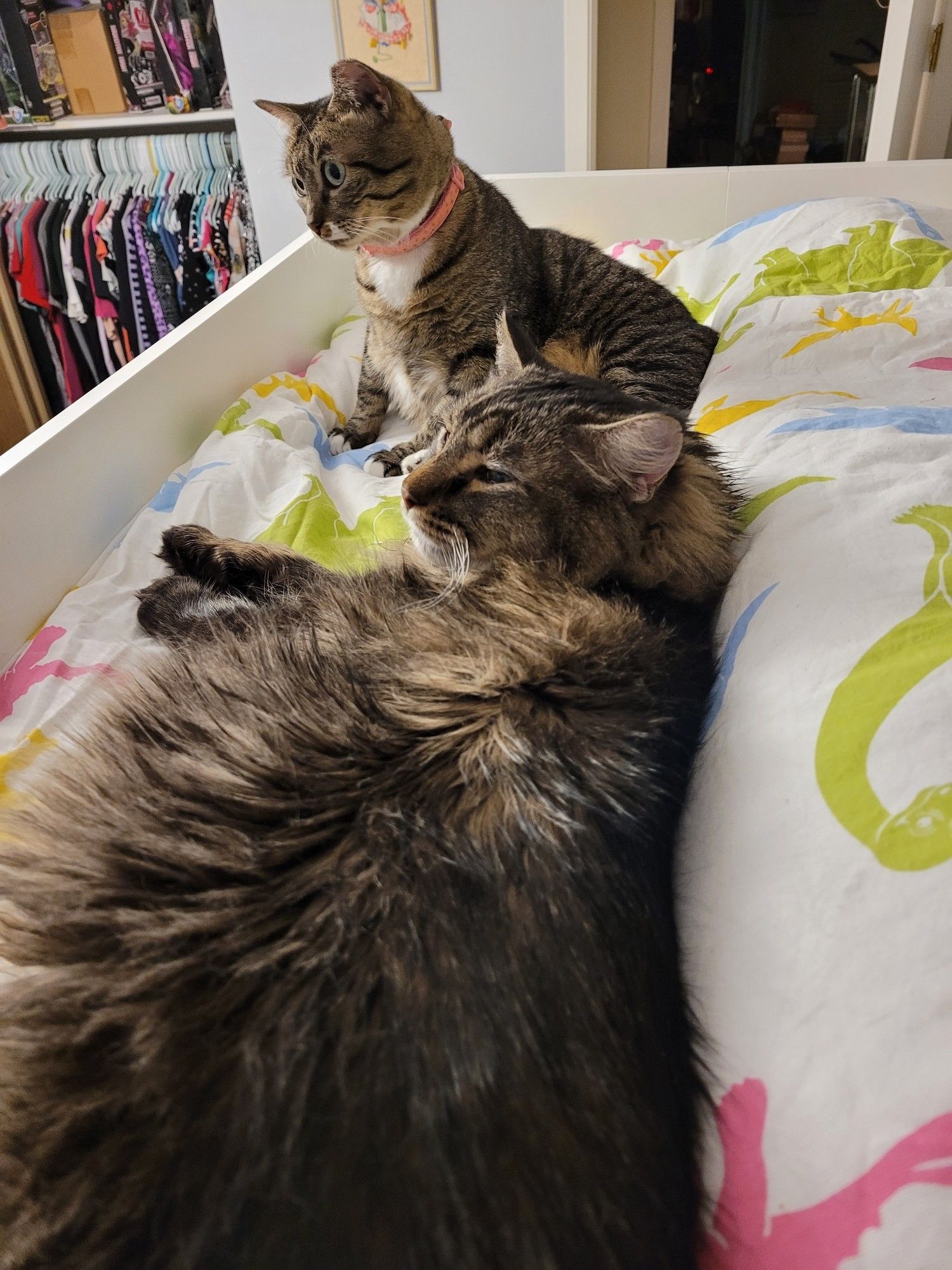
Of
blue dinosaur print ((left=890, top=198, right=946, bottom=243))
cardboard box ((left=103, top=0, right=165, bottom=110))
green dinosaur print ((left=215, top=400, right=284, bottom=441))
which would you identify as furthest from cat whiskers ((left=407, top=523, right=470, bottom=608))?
cardboard box ((left=103, top=0, right=165, bottom=110))

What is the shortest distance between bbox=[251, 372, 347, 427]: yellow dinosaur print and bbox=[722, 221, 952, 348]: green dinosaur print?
3.01ft

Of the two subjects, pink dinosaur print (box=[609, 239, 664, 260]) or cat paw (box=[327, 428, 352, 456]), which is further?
pink dinosaur print (box=[609, 239, 664, 260])

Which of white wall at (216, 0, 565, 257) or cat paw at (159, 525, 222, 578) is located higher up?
white wall at (216, 0, 565, 257)

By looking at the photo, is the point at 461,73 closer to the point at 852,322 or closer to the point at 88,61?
the point at 88,61

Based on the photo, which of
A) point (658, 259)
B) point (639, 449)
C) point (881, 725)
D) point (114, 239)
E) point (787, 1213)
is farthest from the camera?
point (114, 239)

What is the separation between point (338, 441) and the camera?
1854mm

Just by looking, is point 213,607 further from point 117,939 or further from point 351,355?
point 351,355

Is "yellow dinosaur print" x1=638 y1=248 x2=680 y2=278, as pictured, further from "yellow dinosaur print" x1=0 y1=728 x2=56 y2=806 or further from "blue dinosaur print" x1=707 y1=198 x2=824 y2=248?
"yellow dinosaur print" x1=0 y1=728 x2=56 y2=806

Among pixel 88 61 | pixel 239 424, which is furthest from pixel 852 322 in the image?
pixel 88 61

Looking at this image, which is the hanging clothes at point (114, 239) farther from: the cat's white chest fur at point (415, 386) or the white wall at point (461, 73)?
the cat's white chest fur at point (415, 386)

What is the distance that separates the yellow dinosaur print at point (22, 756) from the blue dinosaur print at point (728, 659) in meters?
0.73

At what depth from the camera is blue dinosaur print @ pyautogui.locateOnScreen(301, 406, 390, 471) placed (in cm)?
173

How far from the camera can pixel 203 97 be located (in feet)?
11.0

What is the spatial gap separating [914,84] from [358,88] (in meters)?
1.81
